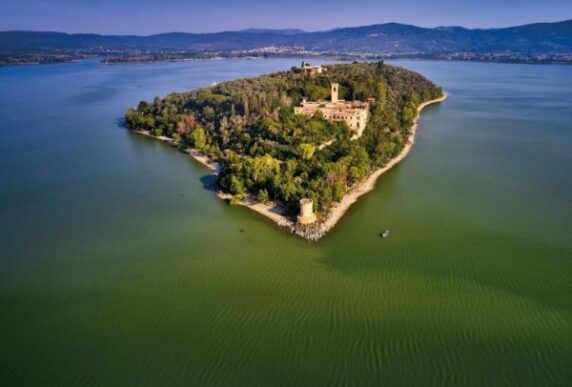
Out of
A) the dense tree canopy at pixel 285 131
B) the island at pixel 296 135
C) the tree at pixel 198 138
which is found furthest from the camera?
the tree at pixel 198 138

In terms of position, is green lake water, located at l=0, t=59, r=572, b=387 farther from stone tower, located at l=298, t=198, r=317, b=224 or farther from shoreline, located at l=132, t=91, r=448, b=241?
stone tower, located at l=298, t=198, r=317, b=224

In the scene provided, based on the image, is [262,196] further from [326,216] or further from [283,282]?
[283,282]

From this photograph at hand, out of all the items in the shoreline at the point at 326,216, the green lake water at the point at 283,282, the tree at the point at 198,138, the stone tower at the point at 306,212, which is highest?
the tree at the point at 198,138

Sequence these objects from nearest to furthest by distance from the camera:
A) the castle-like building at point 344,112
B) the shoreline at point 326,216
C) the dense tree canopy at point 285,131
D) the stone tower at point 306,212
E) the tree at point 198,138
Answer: the shoreline at point 326,216
the stone tower at point 306,212
the dense tree canopy at point 285,131
the castle-like building at point 344,112
the tree at point 198,138

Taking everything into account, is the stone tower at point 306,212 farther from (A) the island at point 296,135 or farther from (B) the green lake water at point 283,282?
(B) the green lake water at point 283,282

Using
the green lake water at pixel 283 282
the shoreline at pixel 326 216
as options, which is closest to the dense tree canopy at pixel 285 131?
the shoreline at pixel 326 216

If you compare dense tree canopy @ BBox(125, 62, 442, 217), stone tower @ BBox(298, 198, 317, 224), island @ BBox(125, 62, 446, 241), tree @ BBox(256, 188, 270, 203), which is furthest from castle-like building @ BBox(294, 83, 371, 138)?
stone tower @ BBox(298, 198, 317, 224)

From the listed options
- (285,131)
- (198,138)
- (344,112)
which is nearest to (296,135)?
(285,131)

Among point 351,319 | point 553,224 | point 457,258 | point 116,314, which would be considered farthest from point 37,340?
point 553,224
